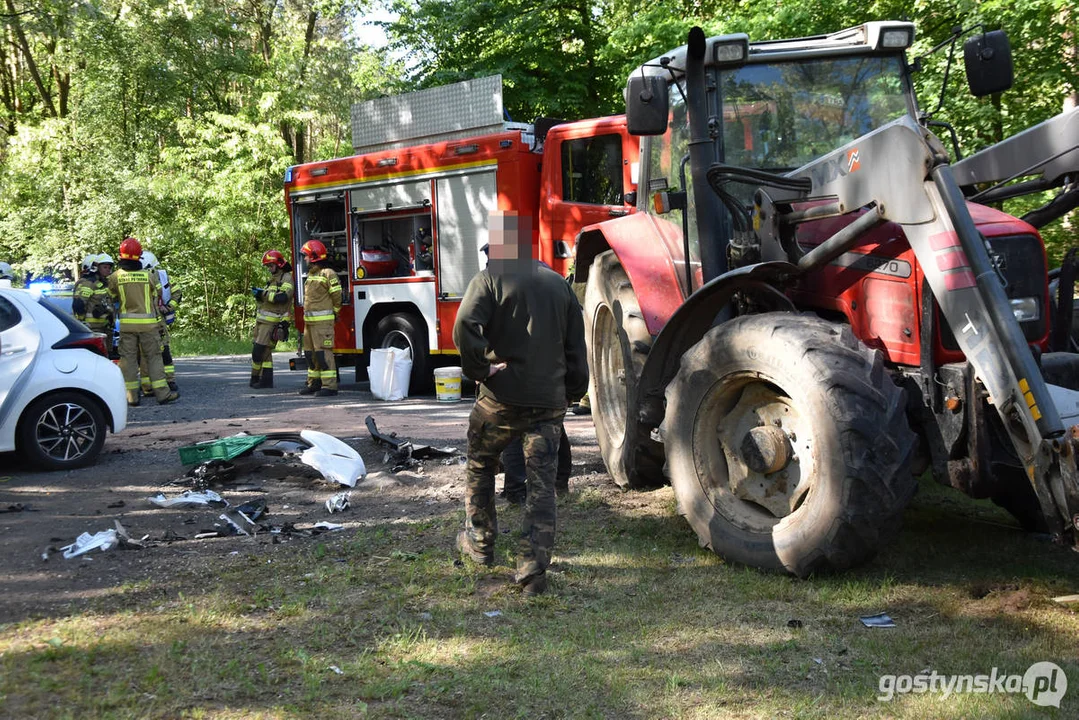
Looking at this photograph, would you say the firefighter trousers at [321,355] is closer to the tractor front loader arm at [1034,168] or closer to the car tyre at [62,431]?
the car tyre at [62,431]

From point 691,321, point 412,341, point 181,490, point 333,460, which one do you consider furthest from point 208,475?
point 412,341

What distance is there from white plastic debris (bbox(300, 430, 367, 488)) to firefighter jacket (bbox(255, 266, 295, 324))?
5677 mm

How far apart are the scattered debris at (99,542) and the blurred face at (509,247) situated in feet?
9.05

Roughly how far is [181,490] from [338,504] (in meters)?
1.31

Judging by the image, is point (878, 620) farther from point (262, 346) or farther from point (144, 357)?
point (262, 346)

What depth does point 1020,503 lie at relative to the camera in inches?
203

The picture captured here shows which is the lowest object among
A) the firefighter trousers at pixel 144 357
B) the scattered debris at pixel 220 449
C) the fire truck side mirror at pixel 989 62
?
the scattered debris at pixel 220 449

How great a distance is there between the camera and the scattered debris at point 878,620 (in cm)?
433

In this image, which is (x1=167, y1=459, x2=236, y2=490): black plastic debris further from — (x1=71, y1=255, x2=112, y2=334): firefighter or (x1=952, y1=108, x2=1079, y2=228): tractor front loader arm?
(x1=71, y1=255, x2=112, y2=334): firefighter

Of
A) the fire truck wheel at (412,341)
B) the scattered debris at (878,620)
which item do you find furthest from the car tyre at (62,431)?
the scattered debris at (878,620)

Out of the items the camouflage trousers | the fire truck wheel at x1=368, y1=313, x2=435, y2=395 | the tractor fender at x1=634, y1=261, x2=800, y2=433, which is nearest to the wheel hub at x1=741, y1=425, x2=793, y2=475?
the tractor fender at x1=634, y1=261, x2=800, y2=433

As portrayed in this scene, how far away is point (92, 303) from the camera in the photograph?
1262 cm

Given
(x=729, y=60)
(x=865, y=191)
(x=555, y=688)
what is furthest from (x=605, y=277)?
A: (x=555, y=688)

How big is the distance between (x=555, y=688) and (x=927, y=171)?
2.71 metres
